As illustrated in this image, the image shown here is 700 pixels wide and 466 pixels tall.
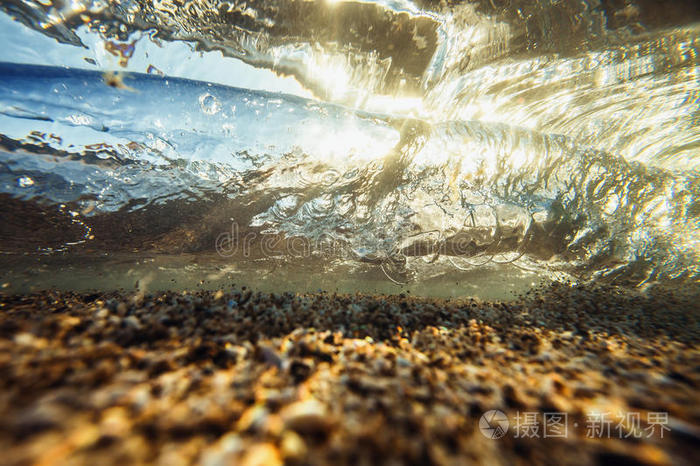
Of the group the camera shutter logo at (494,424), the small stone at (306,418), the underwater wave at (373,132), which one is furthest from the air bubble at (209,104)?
the camera shutter logo at (494,424)

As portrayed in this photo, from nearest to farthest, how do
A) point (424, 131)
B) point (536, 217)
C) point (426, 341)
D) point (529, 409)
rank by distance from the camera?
point (529, 409) < point (426, 341) < point (424, 131) < point (536, 217)

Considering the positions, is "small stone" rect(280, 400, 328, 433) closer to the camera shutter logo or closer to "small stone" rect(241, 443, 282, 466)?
"small stone" rect(241, 443, 282, 466)

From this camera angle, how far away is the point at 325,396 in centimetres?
104

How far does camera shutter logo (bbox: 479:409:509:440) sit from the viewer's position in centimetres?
90

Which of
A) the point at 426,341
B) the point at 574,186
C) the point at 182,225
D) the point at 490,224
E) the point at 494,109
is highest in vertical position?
the point at 494,109

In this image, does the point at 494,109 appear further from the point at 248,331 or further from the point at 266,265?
the point at 266,265

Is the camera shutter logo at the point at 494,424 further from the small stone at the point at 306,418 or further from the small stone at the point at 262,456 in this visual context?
the small stone at the point at 262,456

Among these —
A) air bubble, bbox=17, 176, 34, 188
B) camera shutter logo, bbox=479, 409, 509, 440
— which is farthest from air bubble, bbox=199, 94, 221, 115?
camera shutter logo, bbox=479, 409, 509, 440

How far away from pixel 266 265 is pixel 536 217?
10.4 m

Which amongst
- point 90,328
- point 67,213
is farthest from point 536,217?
point 67,213

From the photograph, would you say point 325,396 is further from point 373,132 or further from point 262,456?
point 373,132

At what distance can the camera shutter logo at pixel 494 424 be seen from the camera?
899 mm

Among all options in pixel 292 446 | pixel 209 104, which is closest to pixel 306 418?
pixel 292 446

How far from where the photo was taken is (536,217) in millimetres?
6340
